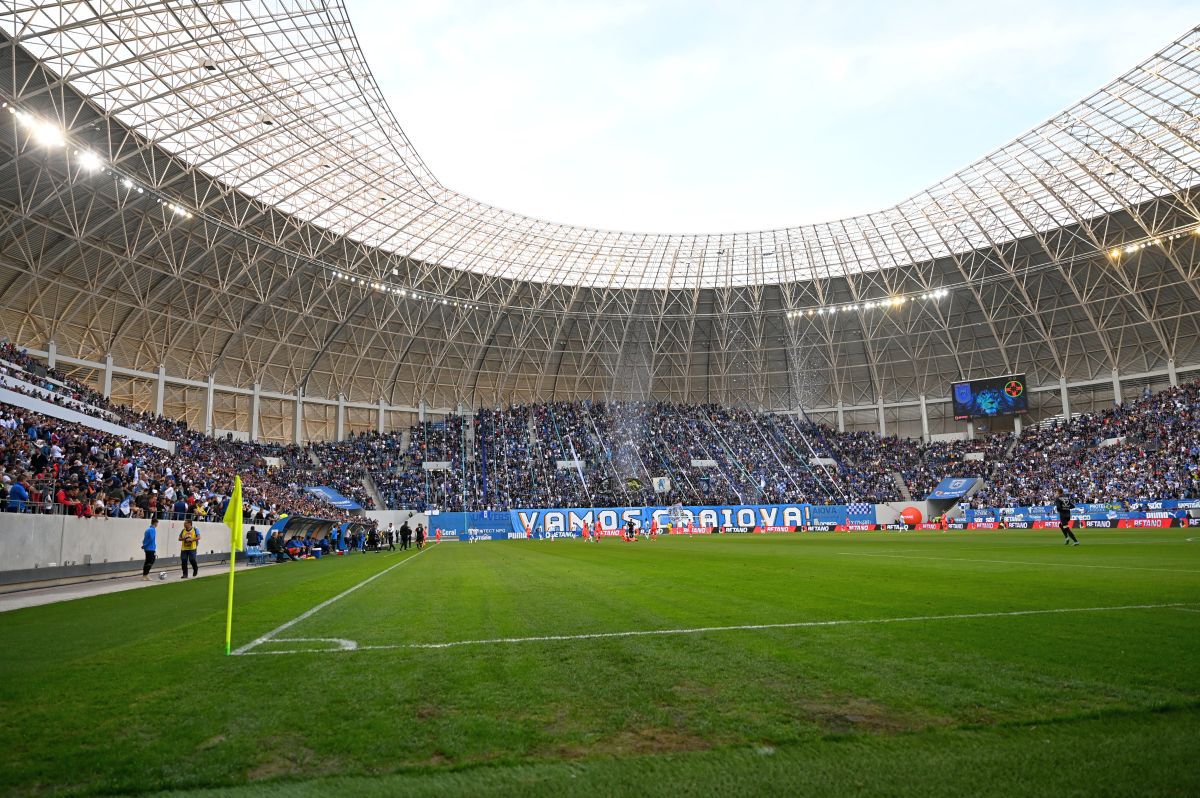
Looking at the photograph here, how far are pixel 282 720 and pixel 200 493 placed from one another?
32.9 m

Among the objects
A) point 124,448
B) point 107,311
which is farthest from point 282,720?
point 107,311

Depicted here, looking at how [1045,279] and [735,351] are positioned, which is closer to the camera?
[1045,279]

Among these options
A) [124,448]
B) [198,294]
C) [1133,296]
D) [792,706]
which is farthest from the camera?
[1133,296]

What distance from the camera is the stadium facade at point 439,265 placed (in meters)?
32.6

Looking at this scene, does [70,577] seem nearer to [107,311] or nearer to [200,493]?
[200,493]

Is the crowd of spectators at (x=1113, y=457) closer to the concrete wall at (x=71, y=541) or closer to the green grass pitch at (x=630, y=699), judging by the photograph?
the green grass pitch at (x=630, y=699)

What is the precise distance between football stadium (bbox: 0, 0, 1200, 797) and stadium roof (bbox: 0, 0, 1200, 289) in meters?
0.30

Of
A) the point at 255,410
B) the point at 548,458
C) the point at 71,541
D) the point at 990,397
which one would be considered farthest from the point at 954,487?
the point at 71,541

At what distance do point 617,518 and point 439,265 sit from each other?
23954mm

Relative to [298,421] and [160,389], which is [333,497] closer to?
[298,421]

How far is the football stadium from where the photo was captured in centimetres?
430

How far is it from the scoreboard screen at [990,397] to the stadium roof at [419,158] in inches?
471

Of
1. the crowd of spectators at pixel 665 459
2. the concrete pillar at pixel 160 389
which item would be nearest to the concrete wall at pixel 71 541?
the crowd of spectators at pixel 665 459

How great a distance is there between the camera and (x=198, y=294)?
49750 mm
